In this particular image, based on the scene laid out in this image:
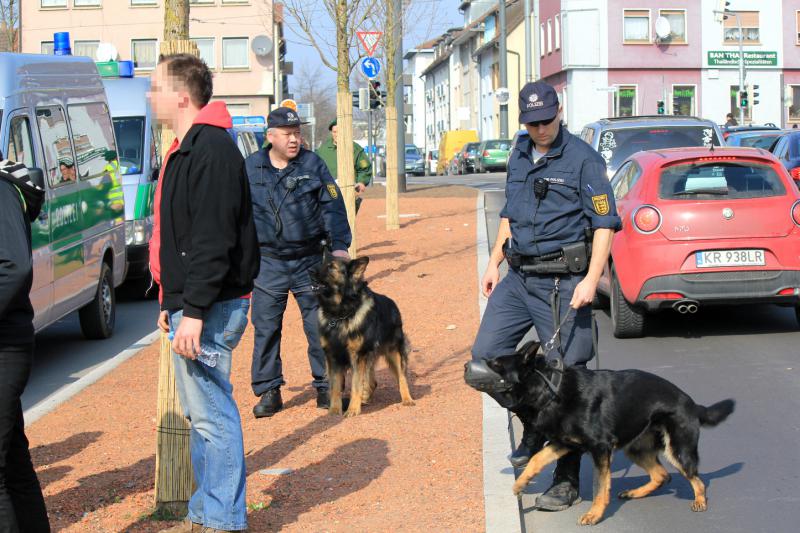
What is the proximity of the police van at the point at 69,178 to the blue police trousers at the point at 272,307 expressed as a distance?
2463 millimetres

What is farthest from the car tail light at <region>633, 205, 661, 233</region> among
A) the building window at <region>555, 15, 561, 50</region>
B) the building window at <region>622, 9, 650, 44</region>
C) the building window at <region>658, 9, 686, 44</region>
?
the building window at <region>658, 9, 686, 44</region>

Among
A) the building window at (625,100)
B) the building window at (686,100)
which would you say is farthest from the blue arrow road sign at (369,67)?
the building window at (686,100)

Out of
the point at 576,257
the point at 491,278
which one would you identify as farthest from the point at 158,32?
the point at 576,257

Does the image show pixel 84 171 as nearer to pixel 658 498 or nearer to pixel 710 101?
pixel 658 498

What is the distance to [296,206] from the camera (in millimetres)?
8102

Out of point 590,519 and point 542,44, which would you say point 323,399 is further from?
point 542,44

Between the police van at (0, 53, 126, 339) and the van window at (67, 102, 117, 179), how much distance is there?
0.04 feet

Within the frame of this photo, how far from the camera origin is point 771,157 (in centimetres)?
1032

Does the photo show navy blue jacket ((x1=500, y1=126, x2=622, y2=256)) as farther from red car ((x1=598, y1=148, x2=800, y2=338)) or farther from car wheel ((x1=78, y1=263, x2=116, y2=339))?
car wheel ((x1=78, y1=263, x2=116, y2=339))

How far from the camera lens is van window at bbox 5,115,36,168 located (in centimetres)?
967

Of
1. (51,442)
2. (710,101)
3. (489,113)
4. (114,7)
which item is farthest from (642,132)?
(489,113)

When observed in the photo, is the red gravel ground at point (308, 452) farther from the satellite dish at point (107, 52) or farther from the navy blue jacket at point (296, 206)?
the satellite dish at point (107, 52)

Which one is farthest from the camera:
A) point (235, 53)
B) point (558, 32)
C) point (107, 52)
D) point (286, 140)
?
point (235, 53)

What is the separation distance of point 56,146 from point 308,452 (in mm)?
5173
